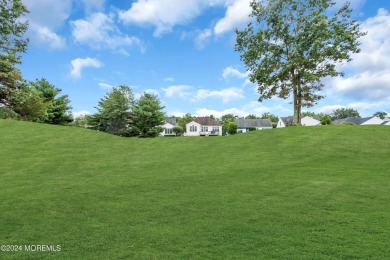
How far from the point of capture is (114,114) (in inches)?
2475

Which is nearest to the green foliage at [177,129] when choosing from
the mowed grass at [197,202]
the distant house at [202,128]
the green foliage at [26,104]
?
the distant house at [202,128]

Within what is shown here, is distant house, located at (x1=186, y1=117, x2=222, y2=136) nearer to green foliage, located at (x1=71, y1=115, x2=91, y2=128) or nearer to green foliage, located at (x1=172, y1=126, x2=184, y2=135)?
green foliage, located at (x1=172, y1=126, x2=184, y2=135)

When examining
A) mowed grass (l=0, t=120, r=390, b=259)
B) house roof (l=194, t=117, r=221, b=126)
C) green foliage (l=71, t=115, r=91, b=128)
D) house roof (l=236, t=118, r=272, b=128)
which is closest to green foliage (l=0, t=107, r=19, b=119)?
mowed grass (l=0, t=120, r=390, b=259)

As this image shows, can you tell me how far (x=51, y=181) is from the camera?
→ 11.9 meters

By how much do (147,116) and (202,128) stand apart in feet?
162

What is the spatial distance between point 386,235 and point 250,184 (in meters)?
5.05

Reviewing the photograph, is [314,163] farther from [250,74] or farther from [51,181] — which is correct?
[250,74]

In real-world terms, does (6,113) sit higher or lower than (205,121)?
lower

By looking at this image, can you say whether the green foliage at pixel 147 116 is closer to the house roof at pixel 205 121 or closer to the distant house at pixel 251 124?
the house roof at pixel 205 121

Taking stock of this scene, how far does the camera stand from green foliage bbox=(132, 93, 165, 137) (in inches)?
2392

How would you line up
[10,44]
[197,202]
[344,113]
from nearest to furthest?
[197,202]
[10,44]
[344,113]

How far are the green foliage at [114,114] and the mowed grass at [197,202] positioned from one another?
4494 cm

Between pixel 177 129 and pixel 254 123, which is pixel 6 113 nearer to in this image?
pixel 177 129

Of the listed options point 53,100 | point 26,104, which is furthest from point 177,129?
point 26,104
